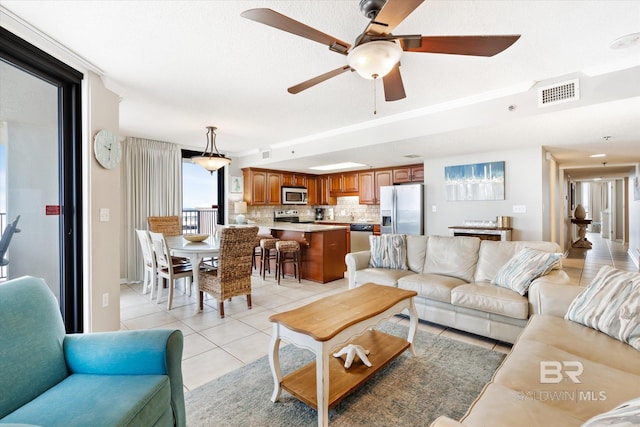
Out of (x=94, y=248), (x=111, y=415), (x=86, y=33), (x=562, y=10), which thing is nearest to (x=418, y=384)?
(x=111, y=415)

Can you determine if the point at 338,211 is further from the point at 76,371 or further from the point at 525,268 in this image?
the point at 76,371

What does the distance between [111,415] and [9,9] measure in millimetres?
2540

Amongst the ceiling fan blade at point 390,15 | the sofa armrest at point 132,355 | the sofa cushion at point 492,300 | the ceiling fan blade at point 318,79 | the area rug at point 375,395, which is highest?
the ceiling fan blade at point 390,15

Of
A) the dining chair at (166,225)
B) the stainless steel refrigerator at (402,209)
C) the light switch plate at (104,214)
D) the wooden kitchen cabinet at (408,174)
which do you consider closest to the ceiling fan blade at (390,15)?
the light switch plate at (104,214)

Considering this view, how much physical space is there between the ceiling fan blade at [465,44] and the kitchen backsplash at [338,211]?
18.1 feet

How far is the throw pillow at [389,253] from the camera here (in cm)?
362

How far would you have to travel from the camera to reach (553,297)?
7.07 feet

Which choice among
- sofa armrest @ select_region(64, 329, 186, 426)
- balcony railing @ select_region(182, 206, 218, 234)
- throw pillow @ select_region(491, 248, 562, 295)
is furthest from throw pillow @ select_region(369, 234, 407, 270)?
balcony railing @ select_region(182, 206, 218, 234)

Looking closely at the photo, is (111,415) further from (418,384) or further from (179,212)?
(179,212)

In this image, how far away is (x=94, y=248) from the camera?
8.91 ft

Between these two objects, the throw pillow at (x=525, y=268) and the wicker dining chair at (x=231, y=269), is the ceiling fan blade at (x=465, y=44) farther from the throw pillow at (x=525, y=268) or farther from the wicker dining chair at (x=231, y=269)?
the wicker dining chair at (x=231, y=269)

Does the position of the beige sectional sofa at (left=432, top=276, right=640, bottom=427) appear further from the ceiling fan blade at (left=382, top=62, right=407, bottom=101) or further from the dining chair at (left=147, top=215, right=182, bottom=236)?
the dining chair at (left=147, top=215, right=182, bottom=236)

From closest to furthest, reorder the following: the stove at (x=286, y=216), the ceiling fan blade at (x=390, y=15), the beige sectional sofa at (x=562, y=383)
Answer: the beige sectional sofa at (x=562, y=383) → the ceiling fan blade at (x=390, y=15) → the stove at (x=286, y=216)

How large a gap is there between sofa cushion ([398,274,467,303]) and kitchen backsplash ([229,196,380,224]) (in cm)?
426
